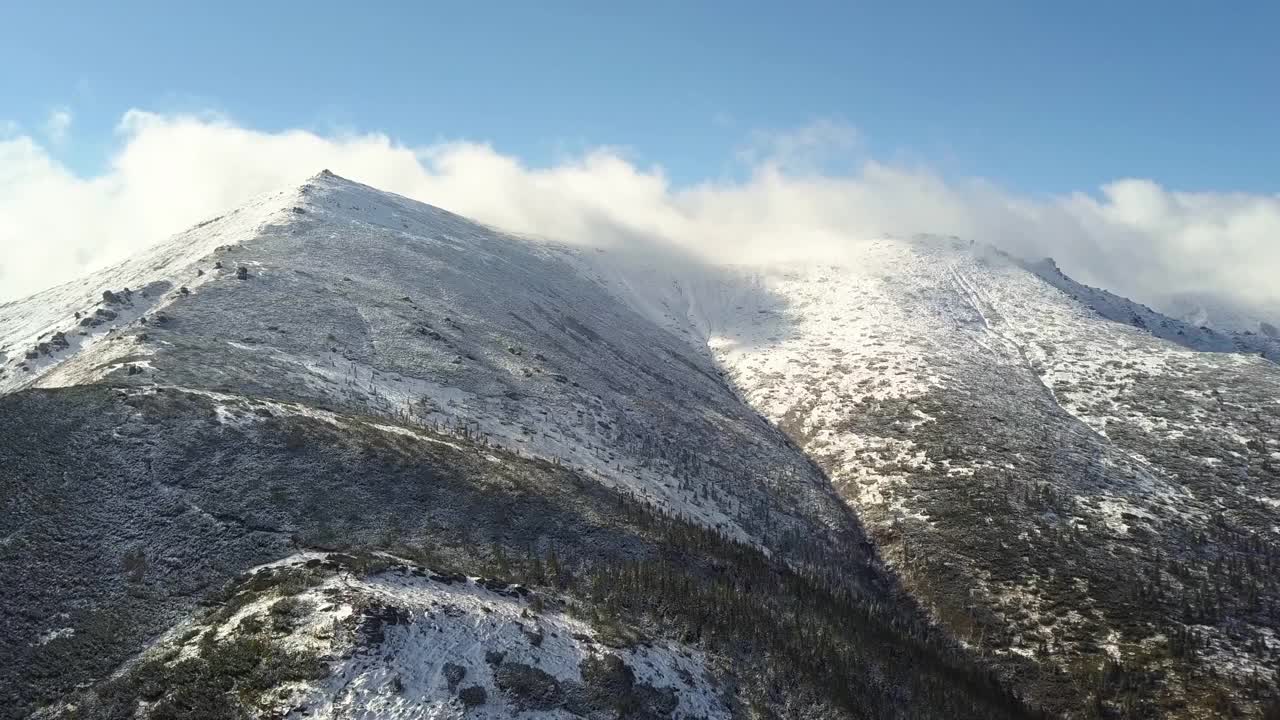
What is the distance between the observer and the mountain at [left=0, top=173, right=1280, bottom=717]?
1018 inches

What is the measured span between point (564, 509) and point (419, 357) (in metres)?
31.6

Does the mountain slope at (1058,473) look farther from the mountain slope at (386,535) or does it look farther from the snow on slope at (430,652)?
the snow on slope at (430,652)

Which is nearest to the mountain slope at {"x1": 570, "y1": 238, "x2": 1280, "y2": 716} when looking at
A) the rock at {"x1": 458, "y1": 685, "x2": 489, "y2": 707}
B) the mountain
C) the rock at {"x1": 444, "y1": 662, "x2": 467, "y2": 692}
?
the mountain

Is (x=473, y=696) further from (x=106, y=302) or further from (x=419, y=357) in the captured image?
(x=106, y=302)

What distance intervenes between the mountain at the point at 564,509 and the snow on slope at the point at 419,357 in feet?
1.92

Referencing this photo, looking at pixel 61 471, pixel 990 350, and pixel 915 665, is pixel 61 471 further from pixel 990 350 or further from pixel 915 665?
pixel 990 350

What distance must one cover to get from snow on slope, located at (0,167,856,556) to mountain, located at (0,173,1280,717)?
585 mm

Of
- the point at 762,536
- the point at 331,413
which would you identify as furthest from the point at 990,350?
the point at 331,413

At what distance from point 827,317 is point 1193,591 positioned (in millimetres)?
96104

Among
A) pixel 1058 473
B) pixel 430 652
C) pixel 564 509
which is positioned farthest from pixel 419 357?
pixel 1058 473

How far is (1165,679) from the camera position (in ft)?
150

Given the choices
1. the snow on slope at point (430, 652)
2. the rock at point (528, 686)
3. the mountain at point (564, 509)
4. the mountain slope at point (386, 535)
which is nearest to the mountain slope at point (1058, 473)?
the mountain at point (564, 509)

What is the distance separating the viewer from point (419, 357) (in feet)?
229

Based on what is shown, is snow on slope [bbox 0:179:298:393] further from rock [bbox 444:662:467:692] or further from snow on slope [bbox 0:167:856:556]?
rock [bbox 444:662:467:692]
